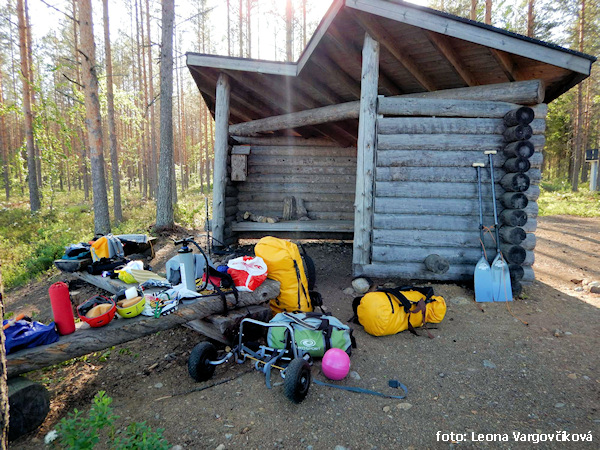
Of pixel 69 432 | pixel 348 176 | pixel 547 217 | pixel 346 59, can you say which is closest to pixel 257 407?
pixel 69 432

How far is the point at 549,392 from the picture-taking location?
9.75 feet

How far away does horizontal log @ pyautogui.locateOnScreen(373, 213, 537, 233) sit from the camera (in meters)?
5.69

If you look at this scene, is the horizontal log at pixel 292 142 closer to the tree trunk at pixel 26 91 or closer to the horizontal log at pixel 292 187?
the horizontal log at pixel 292 187

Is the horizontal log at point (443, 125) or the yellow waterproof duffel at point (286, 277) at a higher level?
the horizontal log at point (443, 125)

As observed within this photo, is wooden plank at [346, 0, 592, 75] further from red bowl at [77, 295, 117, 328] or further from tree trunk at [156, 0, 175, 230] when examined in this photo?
tree trunk at [156, 0, 175, 230]

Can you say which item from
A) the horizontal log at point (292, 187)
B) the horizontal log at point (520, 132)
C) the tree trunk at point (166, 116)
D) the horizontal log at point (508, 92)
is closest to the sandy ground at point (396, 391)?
the horizontal log at point (520, 132)

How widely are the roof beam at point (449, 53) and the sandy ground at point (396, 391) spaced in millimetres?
4142

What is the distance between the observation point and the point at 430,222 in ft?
19.0

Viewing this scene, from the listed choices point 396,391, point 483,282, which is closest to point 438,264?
point 483,282

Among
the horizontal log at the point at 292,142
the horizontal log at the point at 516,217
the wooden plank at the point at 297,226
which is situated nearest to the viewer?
the horizontal log at the point at 516,217

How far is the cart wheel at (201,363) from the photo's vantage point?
10.2ft

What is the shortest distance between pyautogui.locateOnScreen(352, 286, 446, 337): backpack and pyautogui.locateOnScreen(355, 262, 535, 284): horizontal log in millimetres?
1422

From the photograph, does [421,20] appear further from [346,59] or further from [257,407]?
[257,407]

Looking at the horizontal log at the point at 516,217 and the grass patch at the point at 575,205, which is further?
the grass patch at the point at 575,205
